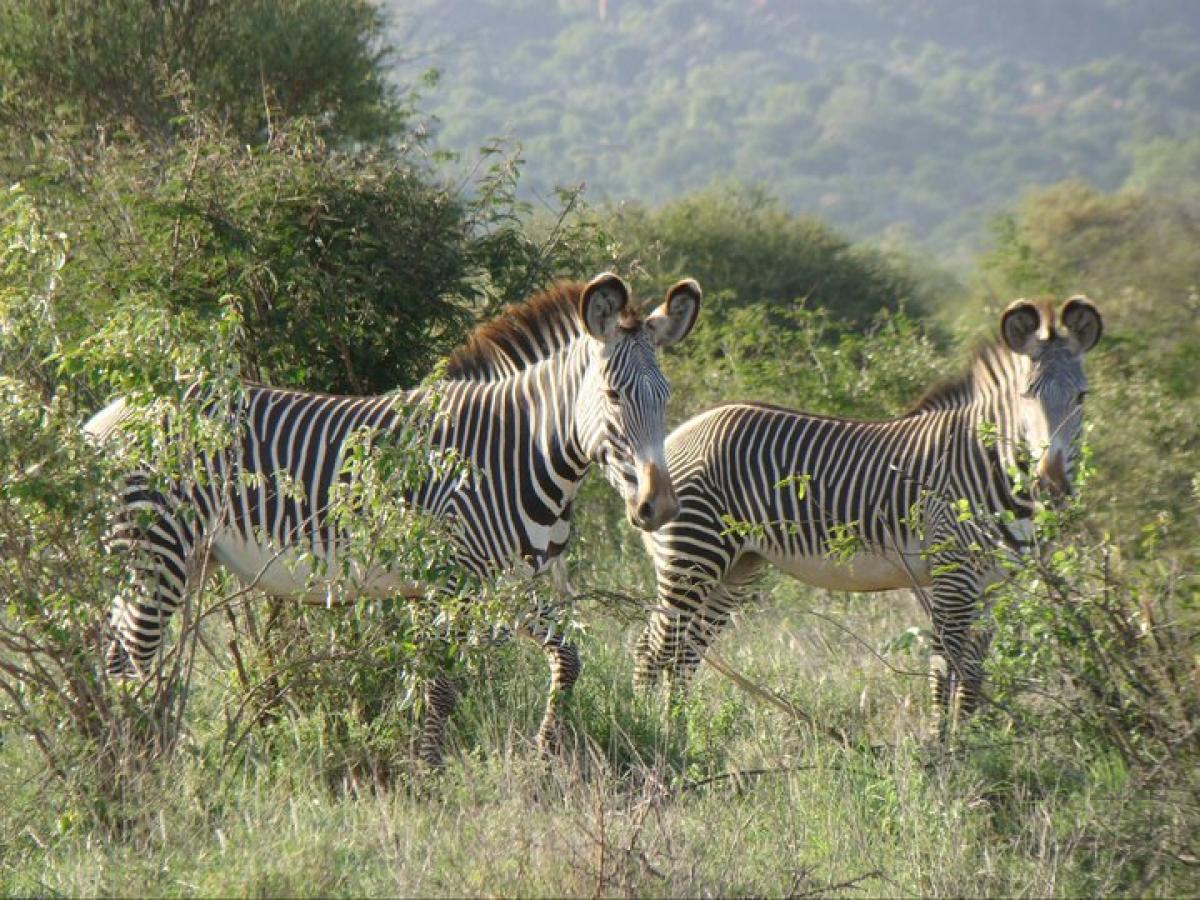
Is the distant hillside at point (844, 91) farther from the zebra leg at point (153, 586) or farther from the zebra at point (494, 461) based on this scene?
the zebra leg at point (153, 586)

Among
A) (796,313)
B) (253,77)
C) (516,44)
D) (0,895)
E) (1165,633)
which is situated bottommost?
(0,895)

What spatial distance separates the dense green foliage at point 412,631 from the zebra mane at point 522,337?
1.05 m

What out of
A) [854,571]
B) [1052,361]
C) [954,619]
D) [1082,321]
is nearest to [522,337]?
[854,571]

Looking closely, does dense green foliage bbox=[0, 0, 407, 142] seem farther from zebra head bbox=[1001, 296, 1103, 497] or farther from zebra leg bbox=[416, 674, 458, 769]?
zebra leg bbox=[416, 674, 458, 769]

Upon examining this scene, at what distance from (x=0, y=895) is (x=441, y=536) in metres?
1.65

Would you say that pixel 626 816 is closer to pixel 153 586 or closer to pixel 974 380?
pixel 153 586

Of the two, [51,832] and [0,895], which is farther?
[51,832]

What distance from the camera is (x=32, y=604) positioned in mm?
4852

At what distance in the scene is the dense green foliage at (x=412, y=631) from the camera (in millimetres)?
4508

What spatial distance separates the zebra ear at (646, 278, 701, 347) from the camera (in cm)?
619

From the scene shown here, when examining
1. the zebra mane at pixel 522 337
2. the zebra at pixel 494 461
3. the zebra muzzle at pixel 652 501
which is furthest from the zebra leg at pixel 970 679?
the zebra mane at pixel 522 337

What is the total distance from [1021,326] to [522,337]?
227cm

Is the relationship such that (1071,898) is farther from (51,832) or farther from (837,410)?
(837,410)

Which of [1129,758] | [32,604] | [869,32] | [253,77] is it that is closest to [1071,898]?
[1129,758]
